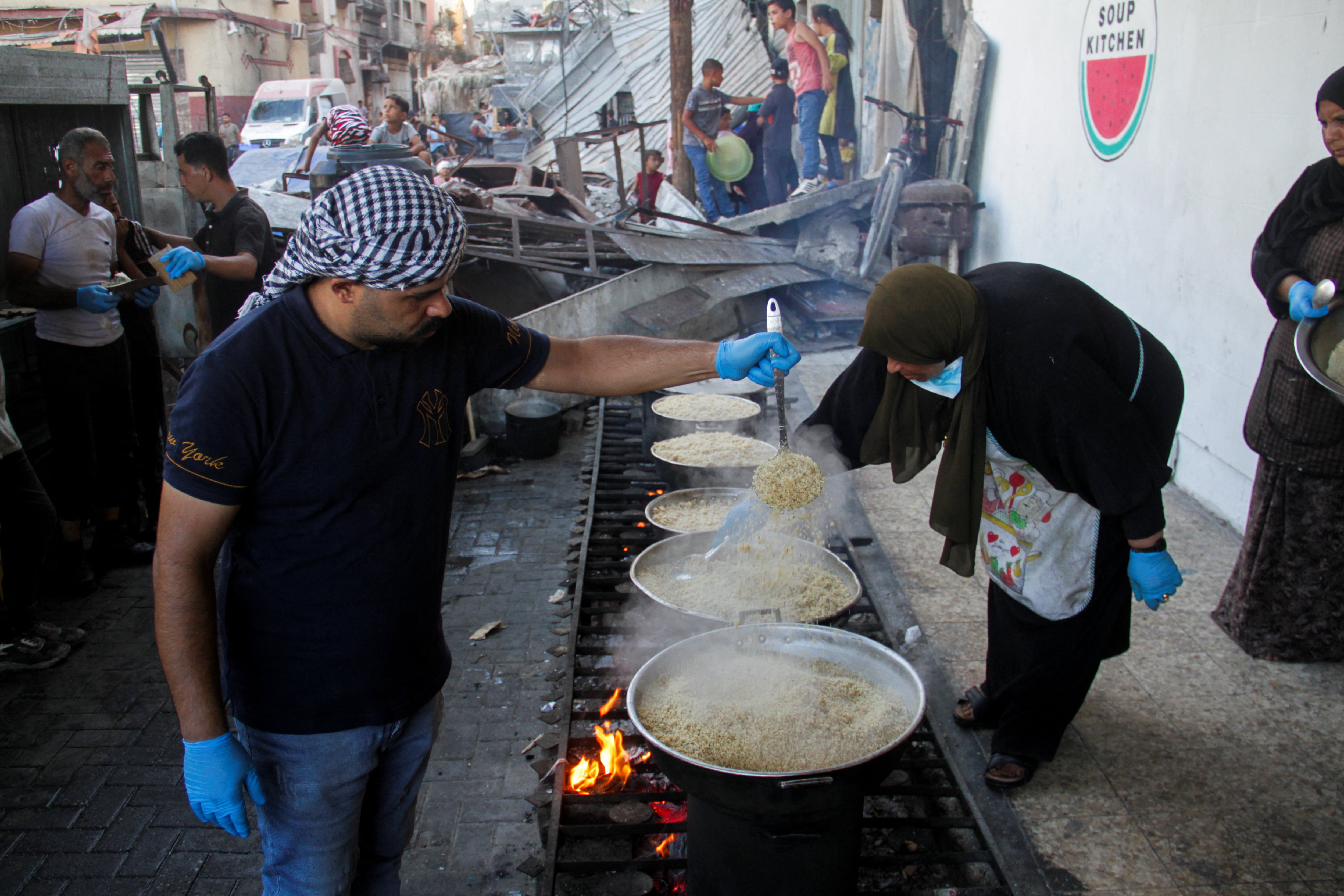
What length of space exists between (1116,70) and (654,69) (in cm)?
1694

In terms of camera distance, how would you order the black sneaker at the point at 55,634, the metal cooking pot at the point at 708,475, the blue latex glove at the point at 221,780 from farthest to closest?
the metal cooking pot at the point at 708,475 → the black sneaker at the point at 55,634 → the blue latex glove at the point at 221,780

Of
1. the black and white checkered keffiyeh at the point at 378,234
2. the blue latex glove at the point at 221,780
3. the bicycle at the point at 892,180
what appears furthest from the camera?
the bicycle at the point at 892,180

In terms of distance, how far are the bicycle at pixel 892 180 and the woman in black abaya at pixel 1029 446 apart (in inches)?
281

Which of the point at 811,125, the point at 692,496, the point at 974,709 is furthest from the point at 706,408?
the point at 811,125

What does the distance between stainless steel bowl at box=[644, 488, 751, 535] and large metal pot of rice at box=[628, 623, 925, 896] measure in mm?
1679

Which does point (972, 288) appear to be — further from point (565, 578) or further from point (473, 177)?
point (473, 177)

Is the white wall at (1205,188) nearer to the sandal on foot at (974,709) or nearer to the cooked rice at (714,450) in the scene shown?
the sandal on foot at (974,709)

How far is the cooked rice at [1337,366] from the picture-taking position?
120 inches

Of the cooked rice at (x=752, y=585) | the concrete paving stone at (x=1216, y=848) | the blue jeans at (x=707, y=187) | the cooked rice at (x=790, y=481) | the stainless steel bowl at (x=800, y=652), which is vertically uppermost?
the blue jeans at (x=707, y=187)

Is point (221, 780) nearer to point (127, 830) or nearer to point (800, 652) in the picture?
point (127, 830)

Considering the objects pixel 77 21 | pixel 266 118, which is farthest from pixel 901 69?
pixel 77 21

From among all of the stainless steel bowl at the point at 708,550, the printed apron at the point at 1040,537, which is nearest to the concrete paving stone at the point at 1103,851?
the printed apron at the point at 1040,537

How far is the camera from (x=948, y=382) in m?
2.74

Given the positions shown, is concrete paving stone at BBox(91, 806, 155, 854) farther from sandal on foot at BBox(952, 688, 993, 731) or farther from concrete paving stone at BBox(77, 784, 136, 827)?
sandal on foot at BBox(952, 688, 993, 731)
